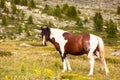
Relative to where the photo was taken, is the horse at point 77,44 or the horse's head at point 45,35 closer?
the horse at point 77,44

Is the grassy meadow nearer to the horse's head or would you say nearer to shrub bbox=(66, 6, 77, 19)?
the horse's head

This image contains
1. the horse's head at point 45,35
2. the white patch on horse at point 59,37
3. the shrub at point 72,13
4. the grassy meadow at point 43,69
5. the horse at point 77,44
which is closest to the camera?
the grassy meadow at point 43,69

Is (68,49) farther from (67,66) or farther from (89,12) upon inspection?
(89,12)

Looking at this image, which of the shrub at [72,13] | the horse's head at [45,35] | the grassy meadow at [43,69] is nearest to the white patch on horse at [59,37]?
the horse's head at [45,35]

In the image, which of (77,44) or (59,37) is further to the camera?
(59,37)

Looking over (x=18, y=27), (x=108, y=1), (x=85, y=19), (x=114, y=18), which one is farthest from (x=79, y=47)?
(x=108, y=1)

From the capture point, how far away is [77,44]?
2111 cm

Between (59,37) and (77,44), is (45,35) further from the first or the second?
(77,44)

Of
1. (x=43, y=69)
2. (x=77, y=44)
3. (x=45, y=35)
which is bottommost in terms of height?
(x=43, y=69)

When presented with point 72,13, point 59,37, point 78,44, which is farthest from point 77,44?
point 72,13

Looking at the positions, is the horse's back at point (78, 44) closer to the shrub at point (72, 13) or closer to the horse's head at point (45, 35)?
the horse's head at point (45, 35)

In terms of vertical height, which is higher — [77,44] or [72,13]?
[77,44]

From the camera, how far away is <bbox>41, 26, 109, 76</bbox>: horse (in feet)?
67.7

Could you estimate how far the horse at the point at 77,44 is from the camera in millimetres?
20625
